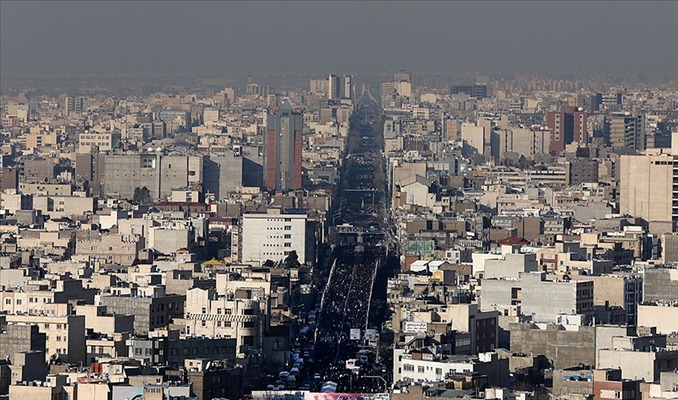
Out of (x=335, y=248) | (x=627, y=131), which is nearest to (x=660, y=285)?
(x=335, y=248)

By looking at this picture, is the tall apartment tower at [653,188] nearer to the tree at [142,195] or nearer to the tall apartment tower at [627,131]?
the tree at [142,195]

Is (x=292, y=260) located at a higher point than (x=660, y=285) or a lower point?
lower

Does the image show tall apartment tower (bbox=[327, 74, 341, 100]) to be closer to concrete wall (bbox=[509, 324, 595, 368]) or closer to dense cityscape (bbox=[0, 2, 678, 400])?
dense cityscape (bbox=[0, 2, 678, 400])

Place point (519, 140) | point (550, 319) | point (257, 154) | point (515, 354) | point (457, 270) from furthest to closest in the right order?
1. point (519, 140)
2. point (257, 154)
3. point (457, 270)
4. point (550, 319)
5. point (515, 354)

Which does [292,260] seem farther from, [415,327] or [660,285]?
[415,327]

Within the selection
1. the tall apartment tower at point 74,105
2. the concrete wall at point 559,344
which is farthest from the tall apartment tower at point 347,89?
the concrete wall at point 559,344

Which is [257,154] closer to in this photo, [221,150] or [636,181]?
[221,150]

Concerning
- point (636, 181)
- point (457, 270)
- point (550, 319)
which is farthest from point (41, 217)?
point (550, 319)
